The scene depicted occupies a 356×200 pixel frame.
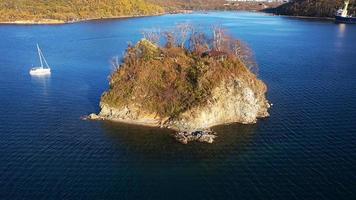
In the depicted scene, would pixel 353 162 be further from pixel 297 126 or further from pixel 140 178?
pixel 140 178

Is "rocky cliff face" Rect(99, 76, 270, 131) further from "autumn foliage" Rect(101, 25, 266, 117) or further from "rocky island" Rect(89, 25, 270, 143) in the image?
"autumn foliage" Rect(101, 25, 266, 117)

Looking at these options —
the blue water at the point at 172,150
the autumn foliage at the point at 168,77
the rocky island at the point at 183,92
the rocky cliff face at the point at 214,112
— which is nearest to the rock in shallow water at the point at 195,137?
the rocky island at the point at 183,92

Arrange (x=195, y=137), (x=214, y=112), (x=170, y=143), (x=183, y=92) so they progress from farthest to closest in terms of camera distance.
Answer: (x=183, y=92), (x=214, y=112), (x=195, y=137), (x=170, y=143)

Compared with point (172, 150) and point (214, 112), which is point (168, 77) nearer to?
point (214, 112)

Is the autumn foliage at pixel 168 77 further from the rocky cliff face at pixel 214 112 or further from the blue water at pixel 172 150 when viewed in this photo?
the blue water at pixel 172 150

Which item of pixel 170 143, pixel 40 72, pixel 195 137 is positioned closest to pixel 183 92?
pixel 195 137

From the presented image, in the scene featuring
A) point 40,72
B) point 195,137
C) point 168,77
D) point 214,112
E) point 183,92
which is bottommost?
point 195,137

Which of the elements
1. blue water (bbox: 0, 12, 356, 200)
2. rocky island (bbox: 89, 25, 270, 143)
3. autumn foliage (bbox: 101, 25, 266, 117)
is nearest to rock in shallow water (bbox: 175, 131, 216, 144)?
rocky island (bbox: 89, 25, 270, 143)

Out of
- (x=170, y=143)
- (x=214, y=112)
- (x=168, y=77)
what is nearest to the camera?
(x=170, y=143)
